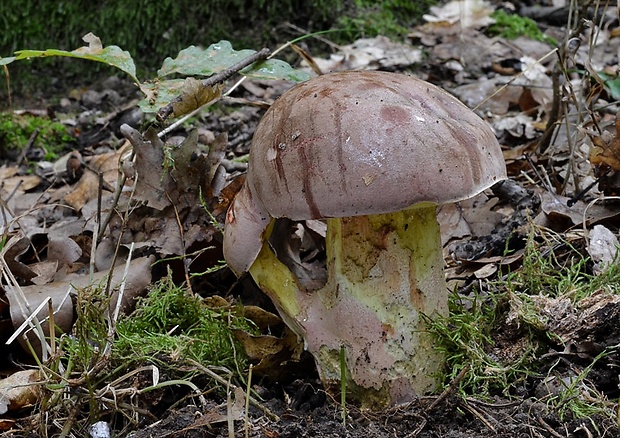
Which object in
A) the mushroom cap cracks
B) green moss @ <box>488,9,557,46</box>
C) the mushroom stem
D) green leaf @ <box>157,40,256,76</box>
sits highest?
the mushroom cap cracks

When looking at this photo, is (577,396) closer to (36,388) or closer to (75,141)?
(36,388)

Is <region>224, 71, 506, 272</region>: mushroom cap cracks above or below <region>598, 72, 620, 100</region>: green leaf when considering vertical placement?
above

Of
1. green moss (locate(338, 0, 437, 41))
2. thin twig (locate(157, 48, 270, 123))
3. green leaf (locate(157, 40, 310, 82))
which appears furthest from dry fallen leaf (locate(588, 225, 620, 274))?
green moss (locate(338, 0, 437, 41))

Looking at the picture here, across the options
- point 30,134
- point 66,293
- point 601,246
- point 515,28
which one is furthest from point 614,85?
point 30,134

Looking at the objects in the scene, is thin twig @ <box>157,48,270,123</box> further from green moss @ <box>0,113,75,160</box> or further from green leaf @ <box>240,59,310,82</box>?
green moss @ <box>0,113,75,160</box>

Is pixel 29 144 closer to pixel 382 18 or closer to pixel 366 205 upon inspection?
pixel 382 18

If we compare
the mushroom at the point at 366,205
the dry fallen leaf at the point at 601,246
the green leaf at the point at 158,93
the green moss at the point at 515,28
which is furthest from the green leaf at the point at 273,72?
the green moss at the point at 515,28

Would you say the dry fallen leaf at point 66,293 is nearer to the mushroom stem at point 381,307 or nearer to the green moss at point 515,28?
the mushroom stem at point 381,307

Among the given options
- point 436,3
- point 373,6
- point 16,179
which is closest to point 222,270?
point 16,179
